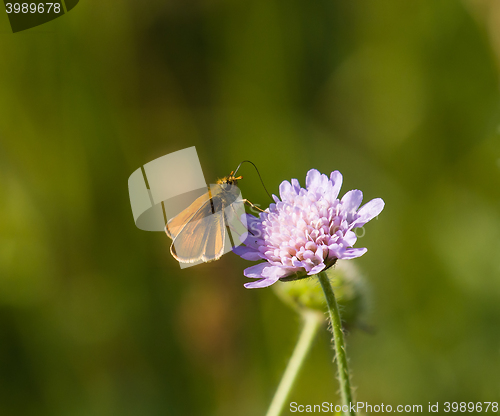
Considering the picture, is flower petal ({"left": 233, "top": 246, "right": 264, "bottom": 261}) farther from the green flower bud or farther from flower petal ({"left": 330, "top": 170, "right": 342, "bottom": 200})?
the green flower bud

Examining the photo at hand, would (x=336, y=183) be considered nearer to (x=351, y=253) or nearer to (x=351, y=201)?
(x=351, y=201)

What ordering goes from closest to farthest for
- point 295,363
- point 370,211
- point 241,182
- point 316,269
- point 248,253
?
1. point 316,269
2. point 370,211
3. point 248,253
4. point 295,363
5. point 241,182

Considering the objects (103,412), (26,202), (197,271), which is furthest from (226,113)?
(103,412)

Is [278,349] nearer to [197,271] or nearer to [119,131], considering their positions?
[197,271]

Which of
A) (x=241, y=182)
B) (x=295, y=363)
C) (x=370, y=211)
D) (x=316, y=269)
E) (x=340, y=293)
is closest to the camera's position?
(x=316, y=269)

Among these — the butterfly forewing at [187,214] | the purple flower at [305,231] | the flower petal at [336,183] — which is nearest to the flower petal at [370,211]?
the purple flower at [305,231]

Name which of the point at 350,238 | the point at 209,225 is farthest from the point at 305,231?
the point at 209,225

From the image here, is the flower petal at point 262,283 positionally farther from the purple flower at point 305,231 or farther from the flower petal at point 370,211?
the flower petal at point 370,211
